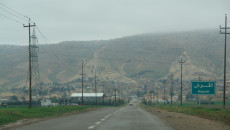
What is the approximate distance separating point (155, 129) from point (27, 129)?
7194 mm

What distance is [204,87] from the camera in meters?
51.6

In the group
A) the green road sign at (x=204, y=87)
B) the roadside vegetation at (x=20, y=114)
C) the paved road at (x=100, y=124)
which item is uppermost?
the green road sign at (x=204, y=87)

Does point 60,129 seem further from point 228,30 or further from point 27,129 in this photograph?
point 228,30

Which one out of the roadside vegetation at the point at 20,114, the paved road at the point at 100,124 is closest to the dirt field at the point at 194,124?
the paved road at the point at 100,124

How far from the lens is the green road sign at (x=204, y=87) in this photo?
50938 mm

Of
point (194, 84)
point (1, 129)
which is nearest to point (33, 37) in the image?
point (194, 84)

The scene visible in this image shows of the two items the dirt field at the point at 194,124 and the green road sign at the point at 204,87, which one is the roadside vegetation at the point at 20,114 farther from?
the green road sign at the point at 204,87

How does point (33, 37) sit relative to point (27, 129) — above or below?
above

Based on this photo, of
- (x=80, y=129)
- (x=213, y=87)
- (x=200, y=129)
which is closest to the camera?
(x=80, y=129)

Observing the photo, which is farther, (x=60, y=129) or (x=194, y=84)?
(x=194, y=84)

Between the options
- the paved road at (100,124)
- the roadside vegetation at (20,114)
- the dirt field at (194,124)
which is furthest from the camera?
the roadside vegetation at (20,114)

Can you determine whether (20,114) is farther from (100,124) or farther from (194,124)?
(194,124)

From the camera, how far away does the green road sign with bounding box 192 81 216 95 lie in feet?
167

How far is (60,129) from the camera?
1903 cm
